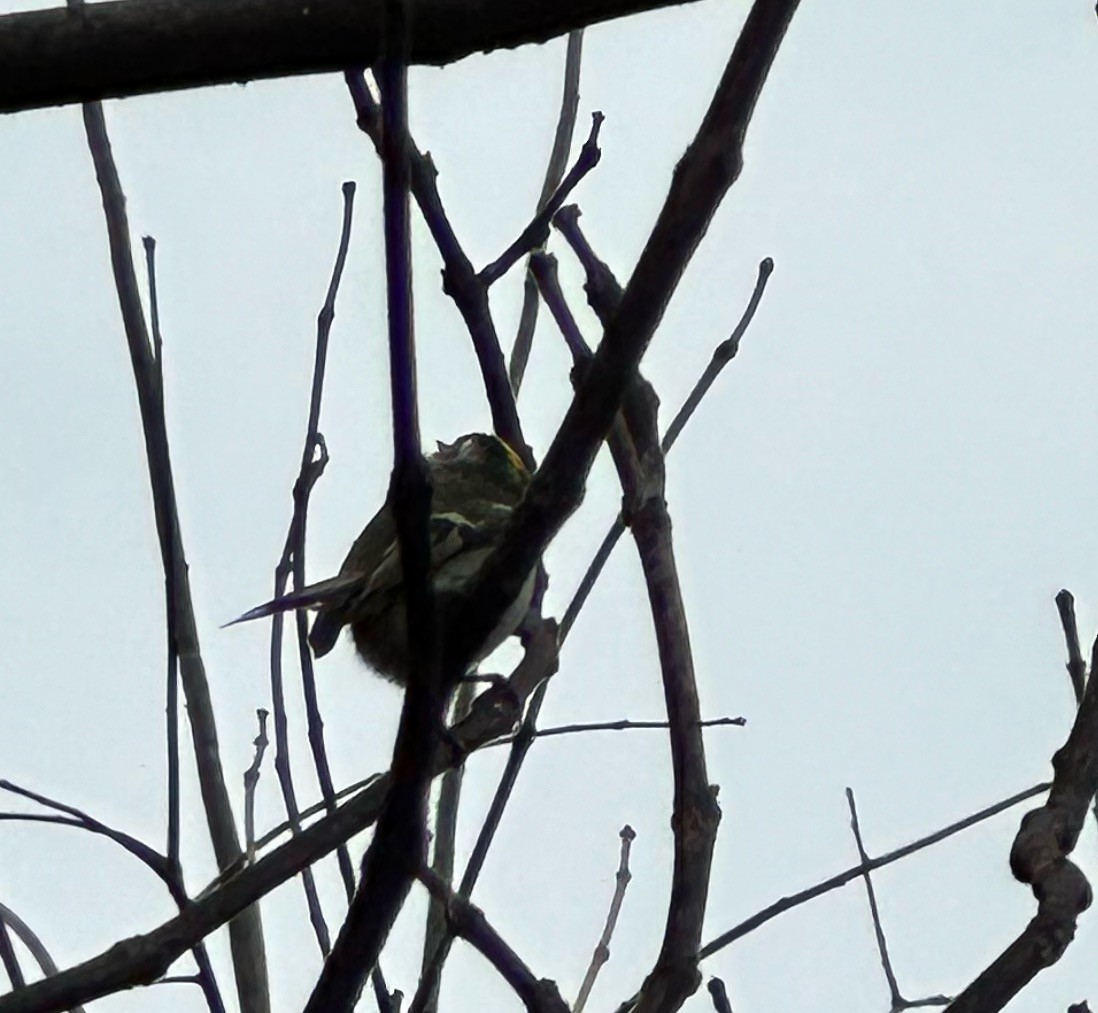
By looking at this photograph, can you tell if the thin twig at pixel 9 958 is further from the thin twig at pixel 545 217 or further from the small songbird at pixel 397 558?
the thin twig at pixel 545 217

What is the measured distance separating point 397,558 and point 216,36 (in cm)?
90

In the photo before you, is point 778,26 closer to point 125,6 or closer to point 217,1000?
point 125,6

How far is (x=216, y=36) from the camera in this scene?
5.68 feet

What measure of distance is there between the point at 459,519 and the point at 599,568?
277 mm

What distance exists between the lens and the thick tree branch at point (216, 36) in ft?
5.59

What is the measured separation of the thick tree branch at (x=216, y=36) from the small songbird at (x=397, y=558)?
60 centimetres

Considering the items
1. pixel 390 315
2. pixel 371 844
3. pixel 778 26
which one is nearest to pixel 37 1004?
pixel 371 844

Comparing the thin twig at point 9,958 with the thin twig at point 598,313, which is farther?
the thin twig at point 9,958

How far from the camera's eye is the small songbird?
7.21 ft

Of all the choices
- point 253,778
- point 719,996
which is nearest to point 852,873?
point 719,996

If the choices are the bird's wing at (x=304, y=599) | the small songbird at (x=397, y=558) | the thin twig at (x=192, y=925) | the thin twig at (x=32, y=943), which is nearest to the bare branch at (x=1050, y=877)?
the thin twig at (x=192, y=925)

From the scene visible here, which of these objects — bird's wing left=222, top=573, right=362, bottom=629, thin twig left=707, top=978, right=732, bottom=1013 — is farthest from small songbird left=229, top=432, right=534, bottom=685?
thin twig left=707, top=978, right=732, bottom=1013

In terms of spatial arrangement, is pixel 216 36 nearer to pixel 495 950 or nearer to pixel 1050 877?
pixel 495 950

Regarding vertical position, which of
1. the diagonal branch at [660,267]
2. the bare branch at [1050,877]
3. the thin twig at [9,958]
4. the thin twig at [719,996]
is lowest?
the bare branch at [1050,877]
